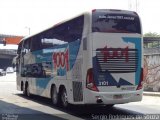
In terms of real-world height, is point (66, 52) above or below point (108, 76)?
above

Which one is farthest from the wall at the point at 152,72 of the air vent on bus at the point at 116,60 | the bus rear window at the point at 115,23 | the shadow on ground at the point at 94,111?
the air vent on bus at the point at 116,60

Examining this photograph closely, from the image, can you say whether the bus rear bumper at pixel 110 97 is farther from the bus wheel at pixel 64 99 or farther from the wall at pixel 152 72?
the wall at pixel 152 72

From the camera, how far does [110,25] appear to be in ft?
44.8

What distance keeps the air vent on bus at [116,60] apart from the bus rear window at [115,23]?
0.73 metres

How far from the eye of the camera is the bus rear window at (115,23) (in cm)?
1349

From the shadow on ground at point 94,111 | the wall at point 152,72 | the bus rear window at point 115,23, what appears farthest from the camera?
the wall at point 152,72

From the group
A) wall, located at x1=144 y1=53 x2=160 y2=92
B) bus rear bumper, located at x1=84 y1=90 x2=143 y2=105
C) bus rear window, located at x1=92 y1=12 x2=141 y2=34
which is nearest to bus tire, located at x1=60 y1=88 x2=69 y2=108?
bus rear bumper, located at x1=84 y1=90 x2=143 y2=105

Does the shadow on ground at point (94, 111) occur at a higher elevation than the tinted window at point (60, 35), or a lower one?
lower

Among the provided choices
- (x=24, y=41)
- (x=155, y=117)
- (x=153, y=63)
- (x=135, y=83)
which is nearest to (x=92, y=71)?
(x=135, y=83)

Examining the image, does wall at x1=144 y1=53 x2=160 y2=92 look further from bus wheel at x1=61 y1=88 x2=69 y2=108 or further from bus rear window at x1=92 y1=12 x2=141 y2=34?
bus rear window at x1=92 y1=12 x2=141 y2=34

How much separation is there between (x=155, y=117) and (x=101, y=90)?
6.73 feet

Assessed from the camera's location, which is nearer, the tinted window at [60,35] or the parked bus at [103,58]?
the parked bus at [103,58]

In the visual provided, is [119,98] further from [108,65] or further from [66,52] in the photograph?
[66,52]

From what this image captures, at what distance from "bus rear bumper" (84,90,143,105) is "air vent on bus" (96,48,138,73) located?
82cm
